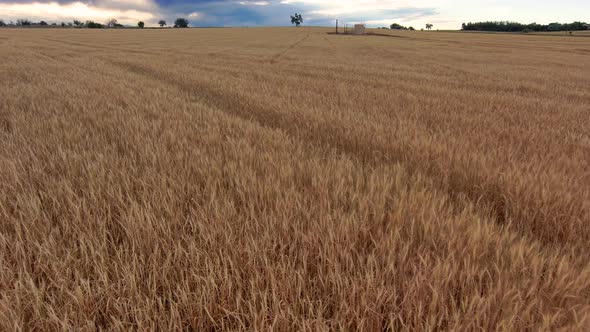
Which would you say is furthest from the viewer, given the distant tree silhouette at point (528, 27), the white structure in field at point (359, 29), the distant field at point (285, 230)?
the distant tree silhouette at point (528, 27)

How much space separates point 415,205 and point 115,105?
4414 mm

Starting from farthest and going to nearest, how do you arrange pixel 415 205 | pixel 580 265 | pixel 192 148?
1. pixel 192 148
2. pixel 415 205
3. pixel 580 265

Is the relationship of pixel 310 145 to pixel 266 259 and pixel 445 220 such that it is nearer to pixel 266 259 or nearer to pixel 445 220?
pixel 445 220

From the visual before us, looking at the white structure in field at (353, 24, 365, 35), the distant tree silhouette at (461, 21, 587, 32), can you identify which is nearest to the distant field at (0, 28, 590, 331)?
the white structure in field at (353, 24, 365, 35)

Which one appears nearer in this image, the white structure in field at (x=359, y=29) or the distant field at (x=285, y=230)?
the distant field at (x=285, y=230)

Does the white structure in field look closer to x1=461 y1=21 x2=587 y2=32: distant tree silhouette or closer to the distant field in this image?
x1=461 y1=21 x2=587 y2=32: distant tree silhouette

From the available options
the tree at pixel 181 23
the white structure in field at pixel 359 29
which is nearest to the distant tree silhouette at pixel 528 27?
the white structure in field at pixel 359 29

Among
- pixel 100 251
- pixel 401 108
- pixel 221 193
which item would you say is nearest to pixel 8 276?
pixel 100 251

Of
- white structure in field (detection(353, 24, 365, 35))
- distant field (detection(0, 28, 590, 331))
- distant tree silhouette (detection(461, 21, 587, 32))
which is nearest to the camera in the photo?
distant field (detection(0, 28, 590, 331))

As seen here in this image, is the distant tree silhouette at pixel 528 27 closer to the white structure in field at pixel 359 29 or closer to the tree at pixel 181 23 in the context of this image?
the white structure in field at pixel 359 29

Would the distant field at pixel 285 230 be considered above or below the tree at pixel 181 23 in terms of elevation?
below

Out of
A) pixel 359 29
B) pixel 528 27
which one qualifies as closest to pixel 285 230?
pixel 359 29

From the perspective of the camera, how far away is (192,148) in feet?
8.32

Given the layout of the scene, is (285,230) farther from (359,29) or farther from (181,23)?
(181,23)
